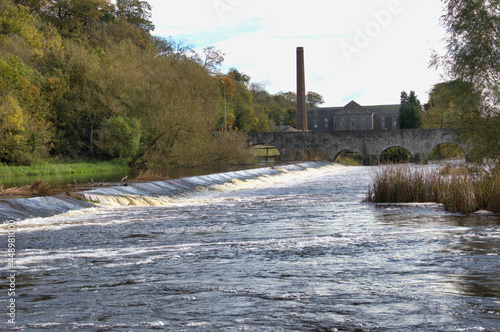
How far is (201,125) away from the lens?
3130cm

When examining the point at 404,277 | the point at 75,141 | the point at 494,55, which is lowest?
the point at 404,277

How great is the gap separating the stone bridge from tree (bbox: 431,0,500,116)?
93.5 ft

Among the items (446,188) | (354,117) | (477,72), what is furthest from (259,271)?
(354,117)

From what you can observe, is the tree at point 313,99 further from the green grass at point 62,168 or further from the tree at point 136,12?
the green grass at point 62,168

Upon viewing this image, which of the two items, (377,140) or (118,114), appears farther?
(377,140)

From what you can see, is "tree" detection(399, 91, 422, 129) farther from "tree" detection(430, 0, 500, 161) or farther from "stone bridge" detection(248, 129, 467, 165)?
"tree" detection(430, 0, 500, 161)

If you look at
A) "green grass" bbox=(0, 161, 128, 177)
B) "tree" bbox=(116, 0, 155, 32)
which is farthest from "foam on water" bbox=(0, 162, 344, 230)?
"tree" bbox=(116, 0, 155, 32)

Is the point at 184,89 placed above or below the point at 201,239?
above

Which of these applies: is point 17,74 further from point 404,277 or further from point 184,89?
point 404,277

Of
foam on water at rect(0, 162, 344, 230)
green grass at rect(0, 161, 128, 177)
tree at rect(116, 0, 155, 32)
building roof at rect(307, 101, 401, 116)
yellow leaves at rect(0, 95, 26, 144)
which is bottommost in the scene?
foam on water at rect(0, 162, 344, 230)

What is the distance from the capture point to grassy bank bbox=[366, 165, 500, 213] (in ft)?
37.9

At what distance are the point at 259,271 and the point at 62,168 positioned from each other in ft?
75.1

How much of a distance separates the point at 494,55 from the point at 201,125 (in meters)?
18.1

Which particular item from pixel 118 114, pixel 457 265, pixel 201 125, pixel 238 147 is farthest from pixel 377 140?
pixel 457 265
